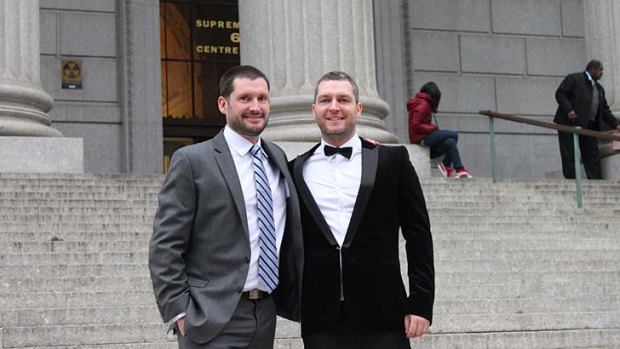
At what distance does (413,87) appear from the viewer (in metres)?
19.5

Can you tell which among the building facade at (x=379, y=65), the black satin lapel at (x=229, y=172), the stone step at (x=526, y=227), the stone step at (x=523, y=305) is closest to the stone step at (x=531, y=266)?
the stone step at (x=523, y=305)

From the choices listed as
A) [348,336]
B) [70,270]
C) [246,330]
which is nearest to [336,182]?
[348,336]

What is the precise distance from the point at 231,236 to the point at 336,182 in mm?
496

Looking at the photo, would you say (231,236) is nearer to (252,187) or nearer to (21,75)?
(252,187)

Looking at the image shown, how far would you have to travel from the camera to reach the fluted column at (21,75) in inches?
475

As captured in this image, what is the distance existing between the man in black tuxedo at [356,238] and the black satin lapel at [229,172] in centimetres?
28

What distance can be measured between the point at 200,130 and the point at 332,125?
14.4m

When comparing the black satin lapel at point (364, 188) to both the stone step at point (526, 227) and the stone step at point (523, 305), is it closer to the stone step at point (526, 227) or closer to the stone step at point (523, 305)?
the stone step at point (523, 305)

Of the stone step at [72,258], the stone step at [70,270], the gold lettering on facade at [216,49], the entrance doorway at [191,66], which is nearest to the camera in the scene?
the stone step at [70,270]

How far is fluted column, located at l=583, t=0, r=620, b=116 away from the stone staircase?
446 centimetres

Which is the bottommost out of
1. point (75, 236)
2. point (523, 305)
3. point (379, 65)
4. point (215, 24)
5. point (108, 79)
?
point (523, 305)

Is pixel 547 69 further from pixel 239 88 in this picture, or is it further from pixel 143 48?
pixel 239 88

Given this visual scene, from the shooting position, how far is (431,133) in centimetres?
1375

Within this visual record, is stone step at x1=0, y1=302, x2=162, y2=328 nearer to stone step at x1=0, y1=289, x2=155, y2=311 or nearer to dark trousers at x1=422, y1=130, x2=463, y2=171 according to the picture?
stone step at x1=0, y1=289, x2=155, y2=311
